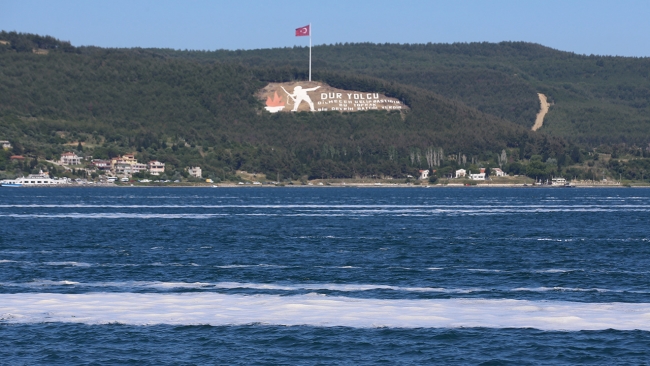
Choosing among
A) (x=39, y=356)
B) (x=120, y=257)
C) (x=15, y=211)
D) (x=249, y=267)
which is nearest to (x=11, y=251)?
(x=120, y=257)

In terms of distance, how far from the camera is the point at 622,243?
71.8 meters

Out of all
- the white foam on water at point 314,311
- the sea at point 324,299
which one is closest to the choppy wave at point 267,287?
the sea at point 324,299

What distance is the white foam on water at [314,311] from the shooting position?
1406 inches

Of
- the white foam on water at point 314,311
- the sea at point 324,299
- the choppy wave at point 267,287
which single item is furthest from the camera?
the choppy wave at point 267,287

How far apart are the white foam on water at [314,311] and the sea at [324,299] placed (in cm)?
8

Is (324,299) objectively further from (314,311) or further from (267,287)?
(267,287)

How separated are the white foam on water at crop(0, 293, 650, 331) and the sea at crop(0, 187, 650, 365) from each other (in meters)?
0.08

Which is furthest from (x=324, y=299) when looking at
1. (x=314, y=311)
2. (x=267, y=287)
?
(x=267, y=287)

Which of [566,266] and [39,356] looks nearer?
[39,356]

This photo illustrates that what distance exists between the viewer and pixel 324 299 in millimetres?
41250

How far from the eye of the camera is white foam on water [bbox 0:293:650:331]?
117 ft

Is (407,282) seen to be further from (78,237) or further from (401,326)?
(78,237)

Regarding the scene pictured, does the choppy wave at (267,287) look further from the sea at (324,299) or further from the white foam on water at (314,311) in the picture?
the white foam on water at (314,311)

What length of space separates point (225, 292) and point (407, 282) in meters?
9.70
